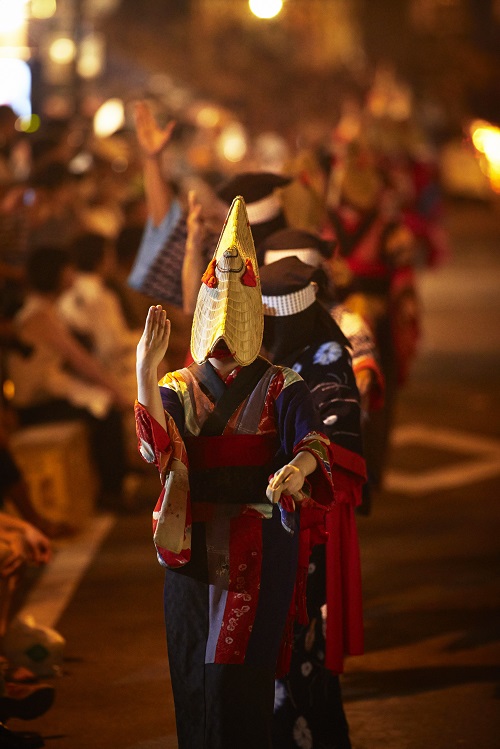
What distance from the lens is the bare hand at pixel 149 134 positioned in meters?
7.22

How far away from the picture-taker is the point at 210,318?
14.7ft

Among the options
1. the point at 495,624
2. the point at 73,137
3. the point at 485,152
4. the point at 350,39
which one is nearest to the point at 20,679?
the point at 495,624

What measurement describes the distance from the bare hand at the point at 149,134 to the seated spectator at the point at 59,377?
79.1 inches

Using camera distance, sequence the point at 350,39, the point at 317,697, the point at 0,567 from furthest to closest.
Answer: the point at 350,39 < the point at 0,567 < the point at 317,697

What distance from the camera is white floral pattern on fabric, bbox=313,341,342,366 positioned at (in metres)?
5.34

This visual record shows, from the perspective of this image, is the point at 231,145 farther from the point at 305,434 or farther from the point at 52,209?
the point at 305,434

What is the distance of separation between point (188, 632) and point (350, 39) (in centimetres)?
6122

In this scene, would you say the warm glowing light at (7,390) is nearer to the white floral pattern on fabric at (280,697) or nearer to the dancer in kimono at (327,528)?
the dancer in kimono at (327,528)

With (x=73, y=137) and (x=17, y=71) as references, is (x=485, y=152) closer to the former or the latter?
(x=73, y=137)

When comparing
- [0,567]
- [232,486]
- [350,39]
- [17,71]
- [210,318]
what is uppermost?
[350,39]

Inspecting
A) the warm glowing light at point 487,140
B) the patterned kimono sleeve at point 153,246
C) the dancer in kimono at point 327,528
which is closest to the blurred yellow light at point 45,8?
the warm glowing light at point 487,140

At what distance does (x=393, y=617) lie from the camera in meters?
7.25

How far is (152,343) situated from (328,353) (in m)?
1.19

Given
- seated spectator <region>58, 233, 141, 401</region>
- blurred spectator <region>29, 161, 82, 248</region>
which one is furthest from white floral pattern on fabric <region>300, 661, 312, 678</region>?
blurred spectator <region>29, 161, 82, 248</region>
